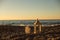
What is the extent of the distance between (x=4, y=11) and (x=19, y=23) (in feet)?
1.09

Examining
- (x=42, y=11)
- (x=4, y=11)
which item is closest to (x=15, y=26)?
(x=4, y=11)

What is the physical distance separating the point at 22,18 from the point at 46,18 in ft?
1.29

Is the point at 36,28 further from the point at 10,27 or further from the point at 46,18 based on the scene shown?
the point at 10,27

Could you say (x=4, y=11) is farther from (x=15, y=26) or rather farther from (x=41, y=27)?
(x=41, y=27)

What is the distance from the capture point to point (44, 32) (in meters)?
2.49

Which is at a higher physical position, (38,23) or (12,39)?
(38,23)

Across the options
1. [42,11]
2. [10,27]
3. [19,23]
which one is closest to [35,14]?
[42,11]

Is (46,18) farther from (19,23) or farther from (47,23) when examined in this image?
(19,23)

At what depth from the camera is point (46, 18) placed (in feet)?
8.32

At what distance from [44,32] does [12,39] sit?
525mm

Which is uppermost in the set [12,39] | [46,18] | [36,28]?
[46,18]

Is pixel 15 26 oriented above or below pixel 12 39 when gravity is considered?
above

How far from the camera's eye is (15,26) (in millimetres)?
2521

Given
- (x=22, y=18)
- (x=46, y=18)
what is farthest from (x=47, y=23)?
(x=22, y=18)
